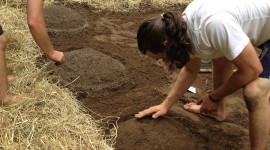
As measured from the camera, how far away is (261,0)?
7.84ft

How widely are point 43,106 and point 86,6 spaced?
275 centimetres

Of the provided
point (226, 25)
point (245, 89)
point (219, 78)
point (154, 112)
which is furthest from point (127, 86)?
point (226, 25)

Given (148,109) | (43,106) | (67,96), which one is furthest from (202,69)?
(43,106)

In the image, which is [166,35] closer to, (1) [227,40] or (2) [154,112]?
(1) [227,40]

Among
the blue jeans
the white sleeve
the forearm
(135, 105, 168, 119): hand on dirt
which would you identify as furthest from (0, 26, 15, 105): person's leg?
the blue jeans

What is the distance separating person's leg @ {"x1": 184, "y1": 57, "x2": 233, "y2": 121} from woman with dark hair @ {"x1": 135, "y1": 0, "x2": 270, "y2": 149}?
43 cm

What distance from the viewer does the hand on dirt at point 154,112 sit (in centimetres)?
302

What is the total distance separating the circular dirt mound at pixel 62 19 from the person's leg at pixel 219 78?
1.96 metres

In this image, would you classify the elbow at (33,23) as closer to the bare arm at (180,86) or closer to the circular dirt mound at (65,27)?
the bare arm at (180,86)

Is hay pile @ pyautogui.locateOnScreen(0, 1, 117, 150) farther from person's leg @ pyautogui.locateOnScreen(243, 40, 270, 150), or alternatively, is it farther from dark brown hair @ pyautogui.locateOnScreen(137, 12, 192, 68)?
person's leg @ pyautogui.locateOnScreen(243, 40, 270, 150)

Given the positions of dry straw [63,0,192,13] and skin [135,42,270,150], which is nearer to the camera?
skin [135,42,270,150]

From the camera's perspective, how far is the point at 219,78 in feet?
9.97

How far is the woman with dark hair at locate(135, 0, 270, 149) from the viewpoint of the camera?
2123 millimetres

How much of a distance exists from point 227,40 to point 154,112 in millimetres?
1115
